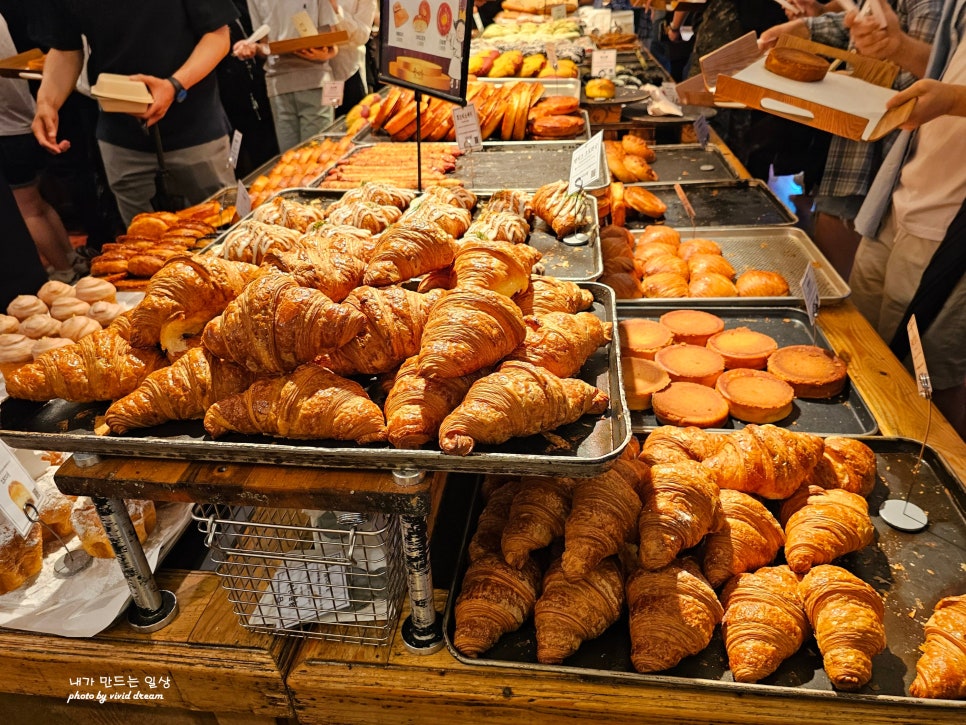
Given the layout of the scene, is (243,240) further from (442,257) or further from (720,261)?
(720,261)

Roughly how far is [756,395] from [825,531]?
2.90 ft

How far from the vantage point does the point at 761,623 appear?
1646 mm

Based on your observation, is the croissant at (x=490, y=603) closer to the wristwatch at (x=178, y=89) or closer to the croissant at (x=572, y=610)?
the croissant at (x=572, y=610)

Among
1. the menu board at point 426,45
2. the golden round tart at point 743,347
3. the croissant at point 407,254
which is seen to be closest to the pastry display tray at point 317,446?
the croissant at point 407,254

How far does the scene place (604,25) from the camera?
9992mm

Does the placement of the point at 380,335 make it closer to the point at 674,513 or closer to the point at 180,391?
the point at 180,391

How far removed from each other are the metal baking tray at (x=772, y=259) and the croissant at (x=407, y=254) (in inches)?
67.0

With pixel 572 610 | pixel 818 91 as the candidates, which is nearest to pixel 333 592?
pixel 572 610

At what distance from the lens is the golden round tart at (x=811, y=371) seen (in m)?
2.74

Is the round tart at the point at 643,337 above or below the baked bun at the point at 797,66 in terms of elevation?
below

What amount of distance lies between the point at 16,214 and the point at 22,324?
1.85 meters

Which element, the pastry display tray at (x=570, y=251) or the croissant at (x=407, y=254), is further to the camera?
the pastry display tray at (x=570, y=251)

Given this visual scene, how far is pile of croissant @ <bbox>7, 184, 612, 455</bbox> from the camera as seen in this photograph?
1507 millimetres

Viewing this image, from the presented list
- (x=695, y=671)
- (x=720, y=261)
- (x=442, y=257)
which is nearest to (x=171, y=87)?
(x=442, y=257)
